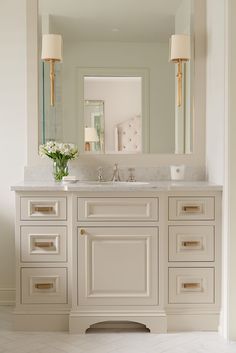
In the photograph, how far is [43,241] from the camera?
326 centimetres

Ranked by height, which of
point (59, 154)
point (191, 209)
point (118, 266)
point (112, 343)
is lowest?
point (112, 343)

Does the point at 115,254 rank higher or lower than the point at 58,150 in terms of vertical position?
lower

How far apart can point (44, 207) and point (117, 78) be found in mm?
1016

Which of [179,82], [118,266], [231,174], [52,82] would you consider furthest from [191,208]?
[52,82]

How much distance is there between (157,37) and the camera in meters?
3.68

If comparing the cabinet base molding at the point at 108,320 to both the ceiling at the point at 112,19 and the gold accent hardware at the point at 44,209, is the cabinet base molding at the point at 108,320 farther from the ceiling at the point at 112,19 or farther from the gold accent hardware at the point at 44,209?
the ceiling at the point at 112,19

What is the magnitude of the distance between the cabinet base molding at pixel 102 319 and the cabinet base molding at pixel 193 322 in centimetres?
7

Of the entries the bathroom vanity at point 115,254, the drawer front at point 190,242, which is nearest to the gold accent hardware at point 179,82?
the bathroom vanity at point 115,254

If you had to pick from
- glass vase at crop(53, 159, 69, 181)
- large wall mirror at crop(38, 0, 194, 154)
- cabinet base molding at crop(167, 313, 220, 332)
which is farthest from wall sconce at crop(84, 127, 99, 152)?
cabinet base molding at crop(167, 313, 220, 332)

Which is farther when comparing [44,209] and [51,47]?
[51,47]

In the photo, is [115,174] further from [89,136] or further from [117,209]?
[117,209]

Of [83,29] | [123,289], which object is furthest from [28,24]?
[123,289]

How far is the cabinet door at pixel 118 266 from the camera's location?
3.23 m

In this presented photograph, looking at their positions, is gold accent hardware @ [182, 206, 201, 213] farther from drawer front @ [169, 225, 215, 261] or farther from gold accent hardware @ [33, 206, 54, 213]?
gold accent hardware @ [33, 206, 54, 213]
